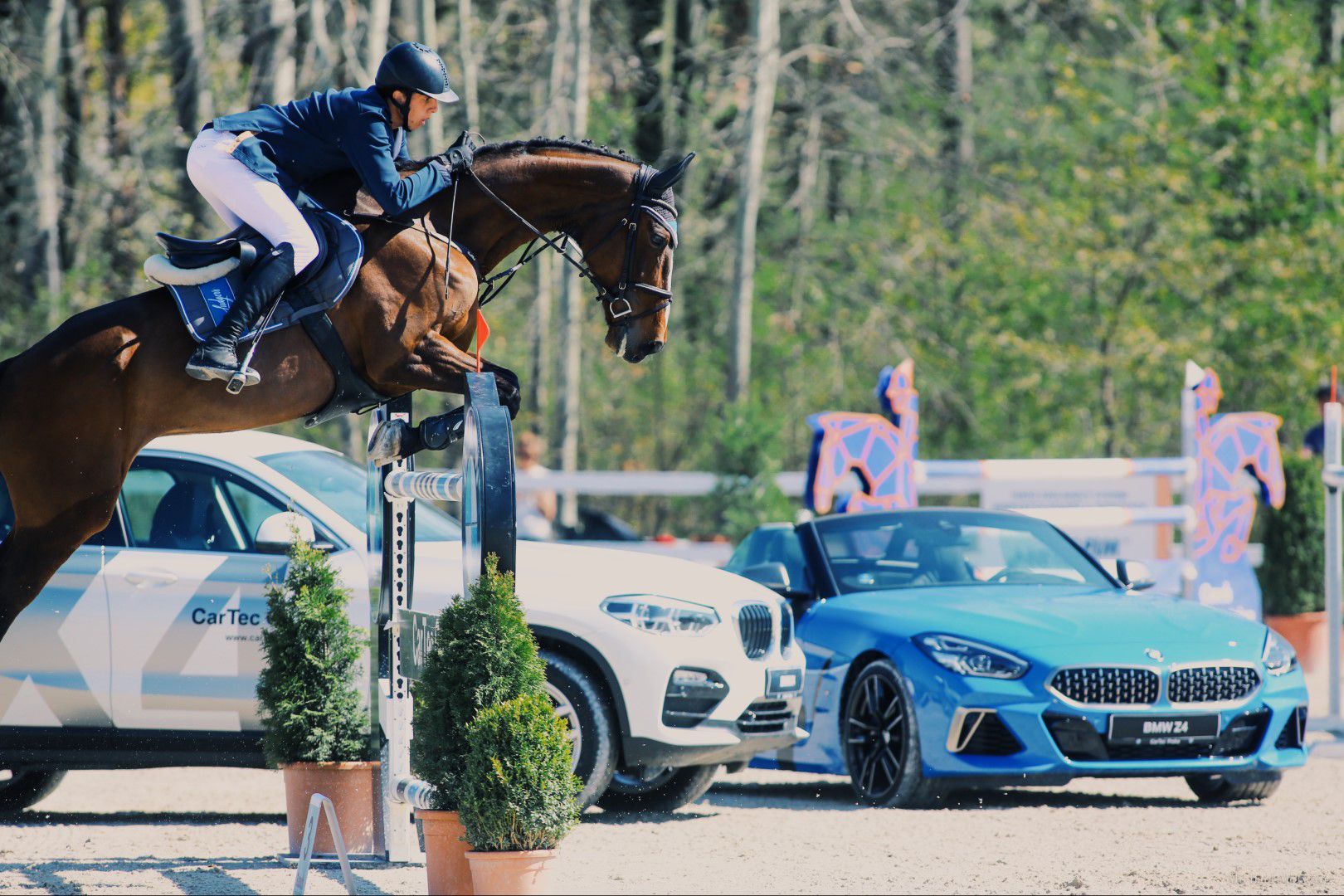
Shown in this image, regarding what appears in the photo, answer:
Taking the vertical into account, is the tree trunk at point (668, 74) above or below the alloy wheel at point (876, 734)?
above

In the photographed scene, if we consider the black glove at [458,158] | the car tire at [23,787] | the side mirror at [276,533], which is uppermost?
the black glove at [458,158]

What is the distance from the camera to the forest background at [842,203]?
2038 cm

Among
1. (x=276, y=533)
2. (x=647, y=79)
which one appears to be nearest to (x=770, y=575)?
(x=276, y=533)

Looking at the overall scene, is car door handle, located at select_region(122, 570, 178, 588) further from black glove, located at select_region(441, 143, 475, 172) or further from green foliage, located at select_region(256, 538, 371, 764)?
black glove, located at select_region(441, 143, 475, 172)

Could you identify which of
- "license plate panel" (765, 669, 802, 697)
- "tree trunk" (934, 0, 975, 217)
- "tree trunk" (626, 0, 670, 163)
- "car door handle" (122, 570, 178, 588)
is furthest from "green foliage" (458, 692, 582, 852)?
"tree trunk" (934, 0, 975, 217)

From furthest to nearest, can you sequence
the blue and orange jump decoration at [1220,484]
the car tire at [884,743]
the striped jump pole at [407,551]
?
1. the blue and orange jump decoration at [1220,484]
2. the car tire at [884,743]
3. the striped jump pole at [407,551]

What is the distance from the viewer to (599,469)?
80.3 ft

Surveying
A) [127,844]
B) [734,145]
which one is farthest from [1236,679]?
[734,145]

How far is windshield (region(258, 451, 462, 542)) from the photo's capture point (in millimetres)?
8141

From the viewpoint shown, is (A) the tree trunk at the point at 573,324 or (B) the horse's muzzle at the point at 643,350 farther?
(A) the tree trunk at the point at 573,324

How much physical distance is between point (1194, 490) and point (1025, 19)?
1545 centimetres

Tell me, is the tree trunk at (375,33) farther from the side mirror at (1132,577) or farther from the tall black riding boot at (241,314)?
the tall black riding boot at (241,314)

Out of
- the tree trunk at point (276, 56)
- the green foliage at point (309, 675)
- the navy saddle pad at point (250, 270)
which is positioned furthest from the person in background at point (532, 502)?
the navy saddle pad at point (250, 270)

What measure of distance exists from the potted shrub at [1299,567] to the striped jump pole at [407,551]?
35.9 feet
